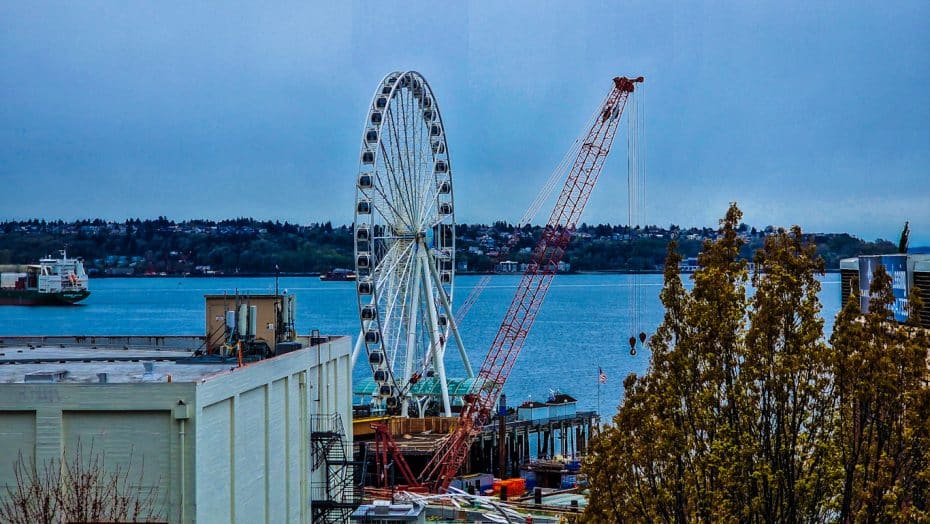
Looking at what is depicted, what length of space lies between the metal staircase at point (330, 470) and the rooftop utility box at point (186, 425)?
0.57ft

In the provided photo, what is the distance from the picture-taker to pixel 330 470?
3741cm

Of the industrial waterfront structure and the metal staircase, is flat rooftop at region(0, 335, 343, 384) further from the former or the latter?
the industrial waterfront structure

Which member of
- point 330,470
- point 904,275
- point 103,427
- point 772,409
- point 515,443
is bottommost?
Answer: point 515,443

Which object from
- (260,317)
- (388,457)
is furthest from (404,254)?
(260,317)

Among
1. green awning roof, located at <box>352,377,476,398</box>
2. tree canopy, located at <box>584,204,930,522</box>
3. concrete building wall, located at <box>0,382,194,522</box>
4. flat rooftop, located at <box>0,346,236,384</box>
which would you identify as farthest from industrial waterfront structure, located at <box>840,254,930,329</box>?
green awning roof, located at <box>352,377,476,398</box>

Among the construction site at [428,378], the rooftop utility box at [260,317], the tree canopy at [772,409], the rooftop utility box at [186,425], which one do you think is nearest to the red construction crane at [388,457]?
the construction site at [428,378]

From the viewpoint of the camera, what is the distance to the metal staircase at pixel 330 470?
35719mm

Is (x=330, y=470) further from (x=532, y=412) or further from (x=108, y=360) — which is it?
(x=532, y=412)

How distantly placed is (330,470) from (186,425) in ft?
40.9

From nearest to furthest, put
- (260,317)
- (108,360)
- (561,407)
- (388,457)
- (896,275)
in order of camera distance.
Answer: (108,360)
(260,317)
(896,275)
(388,457)
(561,407)

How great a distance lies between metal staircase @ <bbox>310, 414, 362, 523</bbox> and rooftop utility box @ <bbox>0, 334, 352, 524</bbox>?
18cm

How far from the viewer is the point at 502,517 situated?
56.5 m

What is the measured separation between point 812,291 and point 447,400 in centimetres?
6949

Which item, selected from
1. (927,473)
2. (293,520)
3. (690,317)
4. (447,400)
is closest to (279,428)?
(293,520)
